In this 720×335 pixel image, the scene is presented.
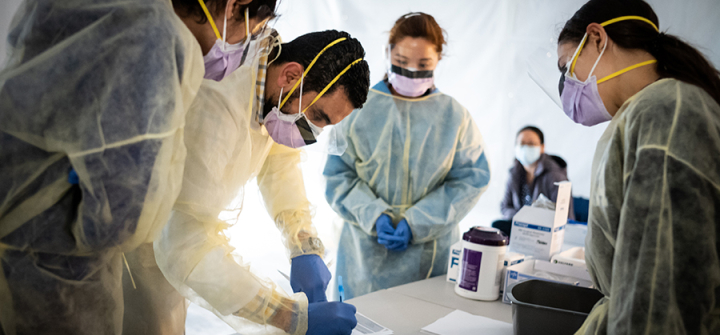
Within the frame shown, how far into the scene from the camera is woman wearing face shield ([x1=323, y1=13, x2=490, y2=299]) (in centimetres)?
195

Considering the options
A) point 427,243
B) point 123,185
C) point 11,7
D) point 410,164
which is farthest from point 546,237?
point 11,7

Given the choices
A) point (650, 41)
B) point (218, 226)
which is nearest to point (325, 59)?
point (218, 226)

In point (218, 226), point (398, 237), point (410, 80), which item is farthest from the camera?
point (410, 80)

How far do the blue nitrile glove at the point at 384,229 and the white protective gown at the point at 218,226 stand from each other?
78cm

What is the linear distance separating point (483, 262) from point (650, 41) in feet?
2.87

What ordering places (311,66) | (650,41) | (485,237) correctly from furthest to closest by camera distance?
1. (485,237)
2. (311,66)
3. (650,41)

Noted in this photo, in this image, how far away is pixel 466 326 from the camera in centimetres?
133

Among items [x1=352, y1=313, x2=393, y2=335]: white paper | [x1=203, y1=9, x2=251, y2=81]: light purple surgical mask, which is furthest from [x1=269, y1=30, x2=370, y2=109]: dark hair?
[x1=352, y1=313, x2=393, y2=335]: white paper

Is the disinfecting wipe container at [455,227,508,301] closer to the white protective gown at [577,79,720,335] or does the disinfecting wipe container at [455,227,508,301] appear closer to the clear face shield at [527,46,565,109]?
the clear face shield at [527,46,565,109]

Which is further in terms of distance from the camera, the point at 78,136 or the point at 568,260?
the point at 568,260

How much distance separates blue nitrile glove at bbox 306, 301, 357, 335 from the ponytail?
896 mm

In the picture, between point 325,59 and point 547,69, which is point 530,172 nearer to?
point 547,69

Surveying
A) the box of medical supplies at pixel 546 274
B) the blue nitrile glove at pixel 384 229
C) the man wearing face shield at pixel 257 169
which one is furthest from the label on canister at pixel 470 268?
the man wearing face shield at pixel 257 169

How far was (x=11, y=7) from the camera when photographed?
182 cm
